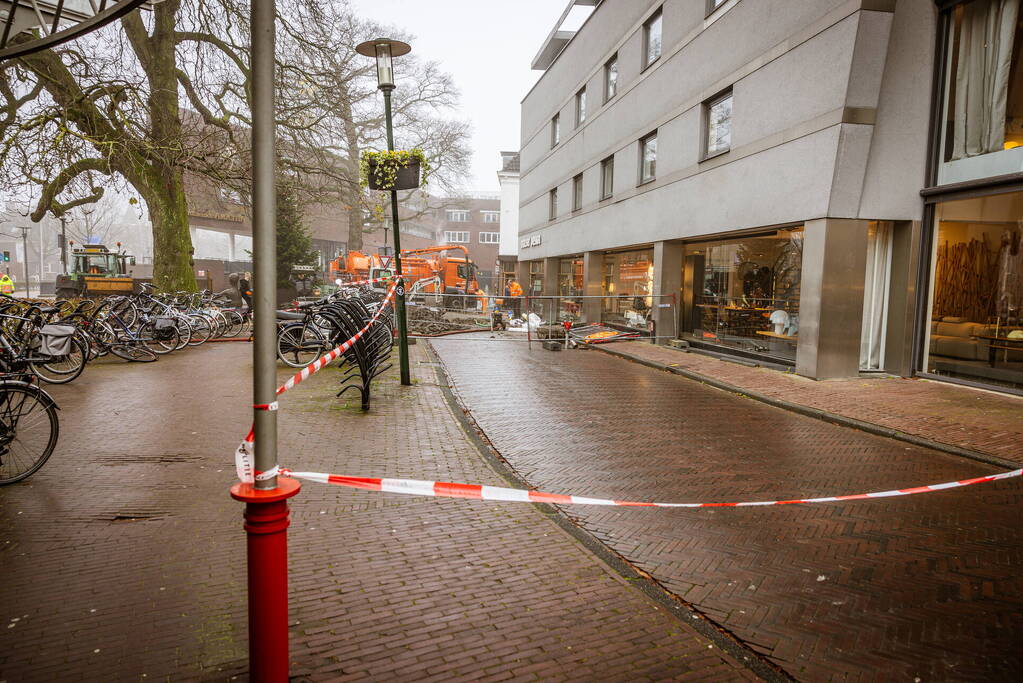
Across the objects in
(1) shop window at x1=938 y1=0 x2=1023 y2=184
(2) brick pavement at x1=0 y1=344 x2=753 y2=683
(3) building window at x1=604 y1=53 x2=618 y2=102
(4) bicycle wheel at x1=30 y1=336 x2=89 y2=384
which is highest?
(3) building window at x1=604 y1=53 x2=618 y2=102

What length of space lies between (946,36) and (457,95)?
93.6ft

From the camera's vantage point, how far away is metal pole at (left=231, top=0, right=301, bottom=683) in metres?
2.19

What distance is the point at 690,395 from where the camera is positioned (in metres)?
9.55

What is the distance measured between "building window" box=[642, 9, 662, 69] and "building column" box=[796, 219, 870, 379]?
920 centimetres

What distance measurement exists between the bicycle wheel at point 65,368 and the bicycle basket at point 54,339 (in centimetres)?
91

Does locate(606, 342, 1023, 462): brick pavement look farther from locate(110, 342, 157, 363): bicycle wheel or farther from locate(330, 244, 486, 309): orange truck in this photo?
locate(330, 244, 486, 309): orange truck

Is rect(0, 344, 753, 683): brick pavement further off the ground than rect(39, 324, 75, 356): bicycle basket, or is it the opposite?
rect(39, 324, 75, 356): bicycle basket

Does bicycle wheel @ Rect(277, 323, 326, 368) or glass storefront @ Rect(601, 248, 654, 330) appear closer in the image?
bicycle wheel @ Rect(277, 323, 326, 368)

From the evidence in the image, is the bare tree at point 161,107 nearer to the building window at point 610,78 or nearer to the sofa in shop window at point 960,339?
the building window at point 610,78

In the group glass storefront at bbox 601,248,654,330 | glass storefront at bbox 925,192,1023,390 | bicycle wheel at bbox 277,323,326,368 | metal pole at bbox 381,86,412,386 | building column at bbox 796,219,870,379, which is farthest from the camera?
glass storefront at bbox 601,248,654,330

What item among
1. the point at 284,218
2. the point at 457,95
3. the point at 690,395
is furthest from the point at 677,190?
the point at 457,95

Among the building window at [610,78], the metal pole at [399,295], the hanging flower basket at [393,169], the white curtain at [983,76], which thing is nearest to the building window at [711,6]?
the white curtain at [983,76]

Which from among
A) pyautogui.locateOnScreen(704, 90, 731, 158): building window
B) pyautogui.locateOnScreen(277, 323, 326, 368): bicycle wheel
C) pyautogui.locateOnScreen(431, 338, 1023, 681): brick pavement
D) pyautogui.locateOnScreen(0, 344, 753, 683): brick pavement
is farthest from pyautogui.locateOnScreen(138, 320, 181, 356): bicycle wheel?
pyautogui.locateOnScreen(704, 90, 731, 158): building window

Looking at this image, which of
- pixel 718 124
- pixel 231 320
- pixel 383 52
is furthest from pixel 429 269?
pixel 383 52
